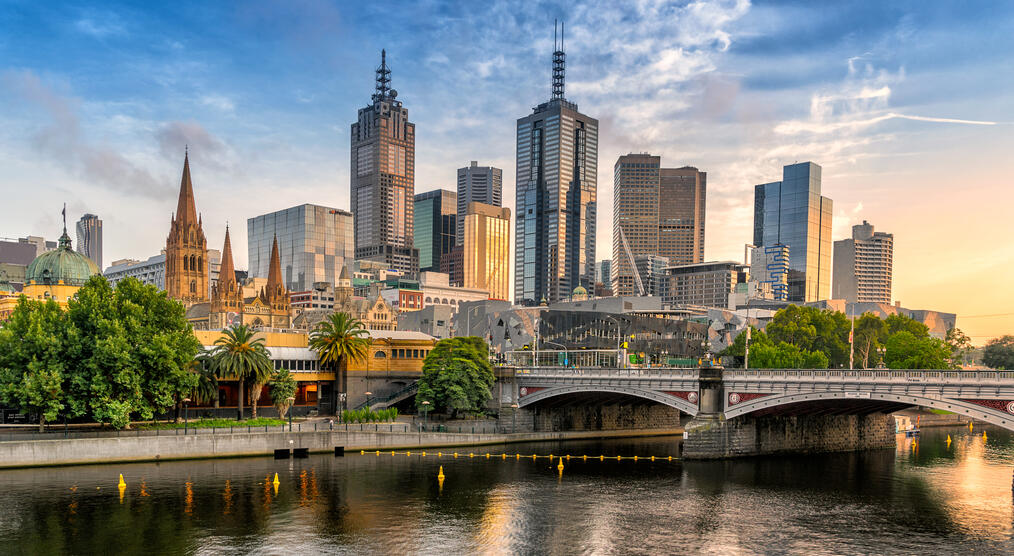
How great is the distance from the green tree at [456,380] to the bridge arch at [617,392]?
547 centimetres

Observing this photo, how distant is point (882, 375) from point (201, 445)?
6248 cm

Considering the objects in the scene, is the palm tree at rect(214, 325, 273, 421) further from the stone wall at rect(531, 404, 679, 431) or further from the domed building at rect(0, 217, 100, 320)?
the domed building at rect(0, 217, 100, 320)

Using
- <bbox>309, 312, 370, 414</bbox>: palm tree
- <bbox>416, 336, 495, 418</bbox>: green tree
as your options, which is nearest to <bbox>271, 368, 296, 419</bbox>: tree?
<bbox>309, 312, 370, 414</bbox>: palm tree

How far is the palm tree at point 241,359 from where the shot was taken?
91.4 metres

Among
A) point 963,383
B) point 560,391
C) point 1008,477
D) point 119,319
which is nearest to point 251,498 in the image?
point 119,319

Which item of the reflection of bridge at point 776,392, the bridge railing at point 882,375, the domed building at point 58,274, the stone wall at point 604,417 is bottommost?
the stone wall at point 604,417

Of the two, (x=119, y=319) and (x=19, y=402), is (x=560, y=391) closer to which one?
(x=119, y=319)

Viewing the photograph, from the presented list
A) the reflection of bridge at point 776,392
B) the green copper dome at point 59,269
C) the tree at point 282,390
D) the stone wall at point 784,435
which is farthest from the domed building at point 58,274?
the stone wall at point 784,435

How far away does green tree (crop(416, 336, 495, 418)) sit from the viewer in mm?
100562

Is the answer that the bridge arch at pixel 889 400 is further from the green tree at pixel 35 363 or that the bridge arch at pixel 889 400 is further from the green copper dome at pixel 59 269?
the green copper dome at pixel 59 269

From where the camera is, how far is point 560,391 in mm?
98312

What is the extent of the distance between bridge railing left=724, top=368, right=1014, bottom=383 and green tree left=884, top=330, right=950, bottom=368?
57.7 m

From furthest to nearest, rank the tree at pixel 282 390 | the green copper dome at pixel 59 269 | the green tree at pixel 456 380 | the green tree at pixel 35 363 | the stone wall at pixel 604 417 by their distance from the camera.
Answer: the green copper dome at pixel 59 269 → the stone wall at pixel 604 417 → the green tree at pixel 456 380 → the tree at pixel 282 390 → the green tree at pixel 35 363

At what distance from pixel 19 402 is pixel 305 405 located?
3637cm
